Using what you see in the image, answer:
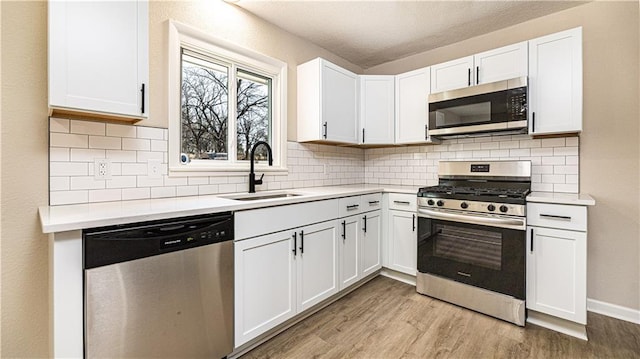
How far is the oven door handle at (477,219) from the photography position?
2.13m

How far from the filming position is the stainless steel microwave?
2.36 m

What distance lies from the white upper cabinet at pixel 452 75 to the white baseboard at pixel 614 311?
213 centimetres

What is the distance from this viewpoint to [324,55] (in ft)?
10.8

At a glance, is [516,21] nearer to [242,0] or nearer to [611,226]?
[611,226]

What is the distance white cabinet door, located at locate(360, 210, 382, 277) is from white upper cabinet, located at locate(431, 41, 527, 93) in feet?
4.70

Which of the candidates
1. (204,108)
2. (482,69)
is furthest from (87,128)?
(482,69)

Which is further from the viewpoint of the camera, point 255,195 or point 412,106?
point 412,106

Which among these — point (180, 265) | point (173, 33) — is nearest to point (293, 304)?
point (180, 265)

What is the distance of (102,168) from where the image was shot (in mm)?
1703

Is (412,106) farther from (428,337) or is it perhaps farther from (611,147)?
(428,337)

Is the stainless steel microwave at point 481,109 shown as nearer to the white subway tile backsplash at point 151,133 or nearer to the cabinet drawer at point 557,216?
the cabinet drawer at point 557,216

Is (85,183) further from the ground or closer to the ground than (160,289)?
further from the ground

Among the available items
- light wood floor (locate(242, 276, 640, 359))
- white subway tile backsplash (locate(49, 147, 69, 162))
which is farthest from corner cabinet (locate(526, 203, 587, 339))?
white subway tile backsplash (locate(49, 147, 69, 162))

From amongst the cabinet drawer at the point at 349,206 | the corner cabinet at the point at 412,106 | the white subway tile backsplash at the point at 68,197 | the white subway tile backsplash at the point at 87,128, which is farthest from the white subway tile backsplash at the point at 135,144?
the corner cabinet at the point at 412,106
